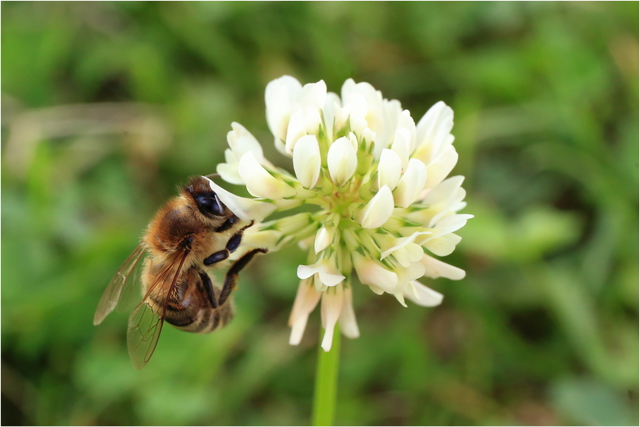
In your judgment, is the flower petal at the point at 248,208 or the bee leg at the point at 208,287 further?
the bee leg at the point at 208,287

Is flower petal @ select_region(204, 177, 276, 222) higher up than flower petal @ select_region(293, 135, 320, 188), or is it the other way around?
flower petal @ select_region(293, 135, 320, 188)

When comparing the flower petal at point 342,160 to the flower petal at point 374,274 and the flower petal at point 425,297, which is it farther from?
the flower petal at point 425,297

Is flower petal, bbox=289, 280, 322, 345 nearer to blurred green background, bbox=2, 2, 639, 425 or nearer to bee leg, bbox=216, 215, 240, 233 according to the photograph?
bee leg, bbox=216, 215, 240, 233

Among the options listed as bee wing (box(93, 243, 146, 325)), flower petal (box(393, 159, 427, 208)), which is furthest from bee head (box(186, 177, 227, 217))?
flower petal (box(393, 159, 427, 208))

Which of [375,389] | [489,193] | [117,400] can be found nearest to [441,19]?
[489,193]


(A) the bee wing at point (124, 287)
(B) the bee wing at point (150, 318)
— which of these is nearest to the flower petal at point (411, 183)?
(B) the bee wing at point (150, 318)

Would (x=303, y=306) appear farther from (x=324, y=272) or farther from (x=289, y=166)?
(x=289, y=166)

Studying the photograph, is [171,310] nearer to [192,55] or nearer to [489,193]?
[489,193]

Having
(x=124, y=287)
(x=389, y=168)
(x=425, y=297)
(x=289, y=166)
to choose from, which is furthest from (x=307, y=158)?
(x=289, y=166)
